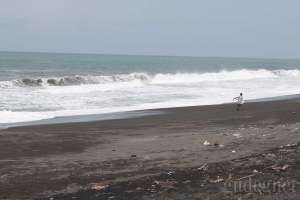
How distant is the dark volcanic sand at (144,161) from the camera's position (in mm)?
7051

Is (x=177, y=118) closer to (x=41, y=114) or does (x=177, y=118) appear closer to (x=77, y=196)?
(x=41, y=114)

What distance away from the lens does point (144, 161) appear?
980 centimetres

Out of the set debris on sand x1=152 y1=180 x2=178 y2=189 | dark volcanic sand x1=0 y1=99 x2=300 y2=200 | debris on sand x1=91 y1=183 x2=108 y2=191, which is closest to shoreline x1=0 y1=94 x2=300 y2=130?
dark volcanic sand x1=0 y1=99 x2=300 y2=200

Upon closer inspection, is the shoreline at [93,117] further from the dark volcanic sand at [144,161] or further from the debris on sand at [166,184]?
the debris on sand at [166,184]

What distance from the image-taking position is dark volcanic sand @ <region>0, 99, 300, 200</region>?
705 cm

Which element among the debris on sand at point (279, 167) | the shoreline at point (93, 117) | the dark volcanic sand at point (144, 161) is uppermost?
the debris on sand at point (279, 167)

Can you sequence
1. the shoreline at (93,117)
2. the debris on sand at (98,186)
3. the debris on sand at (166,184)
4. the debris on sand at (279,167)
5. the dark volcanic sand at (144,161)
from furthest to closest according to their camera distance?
the shoreline at (93,117)
the debris on sand at (279,167)
the debris on sand at (98,186)
the debris on sand at (166,184)
the dark volcanic sand at (144,161)

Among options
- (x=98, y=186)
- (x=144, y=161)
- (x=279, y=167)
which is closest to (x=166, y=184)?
(x=98, y=186)

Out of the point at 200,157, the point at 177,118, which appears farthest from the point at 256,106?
the point at 200,157

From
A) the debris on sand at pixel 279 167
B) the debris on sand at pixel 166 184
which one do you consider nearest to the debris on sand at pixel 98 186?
the debris on sand at pixel 166 184

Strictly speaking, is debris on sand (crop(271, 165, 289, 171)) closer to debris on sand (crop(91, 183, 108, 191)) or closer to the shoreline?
debris on sand (crop(91, 183, 108, 191))

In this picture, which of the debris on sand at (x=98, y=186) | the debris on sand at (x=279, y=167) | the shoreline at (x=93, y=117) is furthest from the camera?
the shoreline at (x=93, y=117)

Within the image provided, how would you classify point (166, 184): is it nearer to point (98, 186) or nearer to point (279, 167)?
point (98, 186)

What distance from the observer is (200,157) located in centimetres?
983
